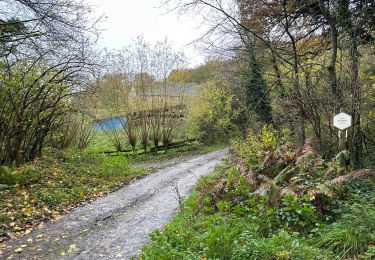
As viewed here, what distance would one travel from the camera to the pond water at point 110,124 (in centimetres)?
1964

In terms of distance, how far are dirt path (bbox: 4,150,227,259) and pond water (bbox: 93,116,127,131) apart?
9319 mm

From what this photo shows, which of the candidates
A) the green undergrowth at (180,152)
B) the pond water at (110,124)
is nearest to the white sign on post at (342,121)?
the green undergrowth at (180,152)

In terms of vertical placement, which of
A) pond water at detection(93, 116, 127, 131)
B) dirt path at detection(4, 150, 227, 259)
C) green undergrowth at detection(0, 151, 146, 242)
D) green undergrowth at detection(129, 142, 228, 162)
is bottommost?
green undergrowth at detection(129, 142, 228, 162)

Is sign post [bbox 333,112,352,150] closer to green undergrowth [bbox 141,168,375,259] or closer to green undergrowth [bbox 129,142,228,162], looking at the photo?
green undergrowth [bbox 141,168,375,259]

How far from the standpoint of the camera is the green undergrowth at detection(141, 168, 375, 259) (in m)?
3.93

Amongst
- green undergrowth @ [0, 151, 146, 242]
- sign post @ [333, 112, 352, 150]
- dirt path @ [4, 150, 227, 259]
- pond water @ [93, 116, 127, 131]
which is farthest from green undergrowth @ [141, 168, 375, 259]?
pond water @ [93, 116, 127, 131]

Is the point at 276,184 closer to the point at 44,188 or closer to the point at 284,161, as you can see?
the point at 284,161

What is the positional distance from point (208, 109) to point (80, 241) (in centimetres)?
1679

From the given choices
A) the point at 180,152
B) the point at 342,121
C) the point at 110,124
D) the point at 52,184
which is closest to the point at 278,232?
the point at 342,121

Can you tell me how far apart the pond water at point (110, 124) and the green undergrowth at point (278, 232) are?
1401 cm

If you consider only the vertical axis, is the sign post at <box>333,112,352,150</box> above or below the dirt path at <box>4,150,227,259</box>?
above

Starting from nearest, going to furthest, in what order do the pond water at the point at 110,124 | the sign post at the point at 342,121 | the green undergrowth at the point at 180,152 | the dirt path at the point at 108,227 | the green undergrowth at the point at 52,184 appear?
the dirt path at the point at 108,227
the sign post at the point at 342,121
the green undergrowth at the point at 52,184
the pond water at the point at 110,124
the green undergrowth at the point at 180,152

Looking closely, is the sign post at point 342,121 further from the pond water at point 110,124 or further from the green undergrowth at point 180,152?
the pond water at point 110,124

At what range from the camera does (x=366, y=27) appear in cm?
968
